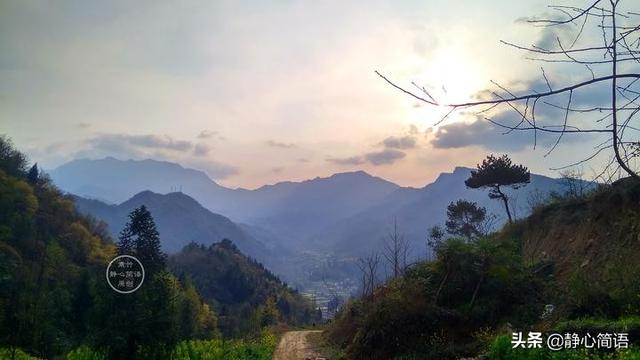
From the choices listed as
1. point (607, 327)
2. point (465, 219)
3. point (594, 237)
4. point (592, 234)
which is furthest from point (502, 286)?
point (465, 219)

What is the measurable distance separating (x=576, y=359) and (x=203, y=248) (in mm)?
112336

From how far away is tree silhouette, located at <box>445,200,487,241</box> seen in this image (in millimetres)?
34106

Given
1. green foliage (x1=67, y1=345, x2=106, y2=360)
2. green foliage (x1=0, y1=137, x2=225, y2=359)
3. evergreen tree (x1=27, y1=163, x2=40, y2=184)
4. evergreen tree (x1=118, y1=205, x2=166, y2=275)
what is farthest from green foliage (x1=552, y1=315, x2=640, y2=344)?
evergreen tree (x1=27, y1=163, x2=40, y2=184)

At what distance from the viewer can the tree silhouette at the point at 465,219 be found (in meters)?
34.1

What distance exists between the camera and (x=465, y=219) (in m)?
35.0

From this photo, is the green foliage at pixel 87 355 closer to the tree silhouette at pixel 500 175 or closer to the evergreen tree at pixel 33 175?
the tree silhouette at pixel 500 175

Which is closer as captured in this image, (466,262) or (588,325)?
(588,325)

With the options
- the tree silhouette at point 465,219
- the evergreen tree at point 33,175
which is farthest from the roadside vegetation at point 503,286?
the evergreen tree at point 33,175

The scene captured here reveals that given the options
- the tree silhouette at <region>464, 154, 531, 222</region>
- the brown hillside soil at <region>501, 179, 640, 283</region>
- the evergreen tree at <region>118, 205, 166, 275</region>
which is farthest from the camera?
the tree silhouette at <region>464, 154, 531, 222</region>

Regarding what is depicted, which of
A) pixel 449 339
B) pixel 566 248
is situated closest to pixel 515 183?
pixel 566 248

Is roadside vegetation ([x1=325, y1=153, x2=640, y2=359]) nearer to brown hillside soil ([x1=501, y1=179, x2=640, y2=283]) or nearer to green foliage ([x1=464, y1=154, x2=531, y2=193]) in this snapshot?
brown hillside soil ([x1=501, y1=179, x2=640, y2=283])

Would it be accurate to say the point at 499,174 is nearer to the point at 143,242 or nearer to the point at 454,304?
the point at 454,304

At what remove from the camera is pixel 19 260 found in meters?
47.0

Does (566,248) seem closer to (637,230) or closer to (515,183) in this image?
(637,230)
